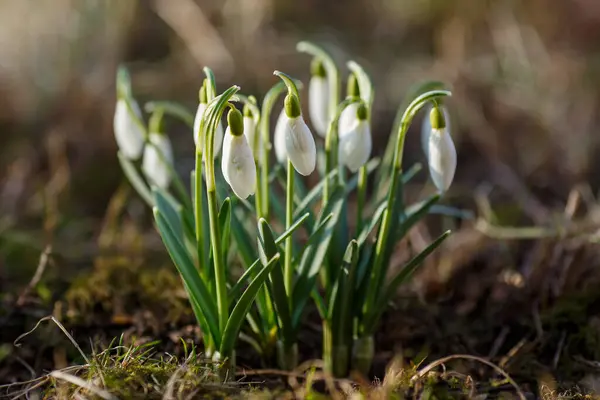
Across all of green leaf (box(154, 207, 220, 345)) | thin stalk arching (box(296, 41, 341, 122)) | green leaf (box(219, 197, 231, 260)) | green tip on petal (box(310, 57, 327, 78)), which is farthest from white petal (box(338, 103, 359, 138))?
green leaf (box(154, 207, 220, 345))

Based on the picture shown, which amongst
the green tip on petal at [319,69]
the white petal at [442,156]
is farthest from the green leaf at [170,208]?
the white petal at [442,156]

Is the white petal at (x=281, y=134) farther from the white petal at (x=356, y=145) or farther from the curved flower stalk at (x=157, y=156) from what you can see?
the curved flower stalk at (x=157, y=156)

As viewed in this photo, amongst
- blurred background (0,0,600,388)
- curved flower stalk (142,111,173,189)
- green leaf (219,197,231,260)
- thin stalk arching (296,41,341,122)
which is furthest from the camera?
blurred background (0,0,600,388)

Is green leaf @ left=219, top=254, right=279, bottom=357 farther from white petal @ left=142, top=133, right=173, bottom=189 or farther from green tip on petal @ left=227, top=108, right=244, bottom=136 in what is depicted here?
white petal @ left=142, top=133, right=173, bottom=189

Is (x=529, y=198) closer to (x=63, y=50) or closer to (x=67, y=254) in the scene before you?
(x=67, y=254)

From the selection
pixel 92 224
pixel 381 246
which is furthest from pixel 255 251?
pixel 92 224

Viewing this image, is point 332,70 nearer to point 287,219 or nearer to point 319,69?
point 319,69

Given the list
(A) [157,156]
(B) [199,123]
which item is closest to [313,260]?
(B) [199,123]

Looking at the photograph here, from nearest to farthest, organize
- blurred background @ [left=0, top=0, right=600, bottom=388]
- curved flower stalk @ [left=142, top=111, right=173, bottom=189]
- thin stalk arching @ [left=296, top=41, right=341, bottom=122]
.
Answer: thin stalk arching @ [left=296, top=41, right=341, bottom=122] < curved flower stalk @ [left=142, top=111, right=173, bottom=189] < blurred background @ [left=0, top=0, right=600, bottom=388]
